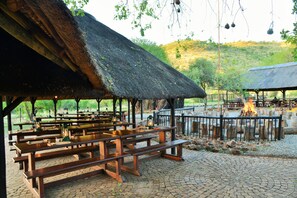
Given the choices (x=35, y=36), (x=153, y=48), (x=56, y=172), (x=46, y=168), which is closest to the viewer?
(x=35, y=36)

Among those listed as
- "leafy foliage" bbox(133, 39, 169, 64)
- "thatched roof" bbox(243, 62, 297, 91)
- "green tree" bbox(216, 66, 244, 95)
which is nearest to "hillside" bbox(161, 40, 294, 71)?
"leafy foliage" bbox(133, 39, 169, 64)

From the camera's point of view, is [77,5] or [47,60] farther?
[47,60]

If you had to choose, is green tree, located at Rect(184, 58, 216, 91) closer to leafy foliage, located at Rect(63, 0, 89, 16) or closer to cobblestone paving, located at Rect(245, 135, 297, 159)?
cobblestone paving, located at Rect(245, 135, 297, 159)

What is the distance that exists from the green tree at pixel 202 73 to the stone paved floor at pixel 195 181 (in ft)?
57.5

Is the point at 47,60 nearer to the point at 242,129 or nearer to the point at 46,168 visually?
the point at 46,168

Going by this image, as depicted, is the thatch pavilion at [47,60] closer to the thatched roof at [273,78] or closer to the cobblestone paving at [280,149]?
the cobblestone paving at [280,149]

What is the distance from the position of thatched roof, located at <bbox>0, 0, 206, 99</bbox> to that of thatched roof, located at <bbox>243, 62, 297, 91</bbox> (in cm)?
1806

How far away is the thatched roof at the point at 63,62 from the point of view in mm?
1660

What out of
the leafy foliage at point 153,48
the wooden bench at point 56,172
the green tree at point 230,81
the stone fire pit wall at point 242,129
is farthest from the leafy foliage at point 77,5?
the leafy foliage at point 153,48

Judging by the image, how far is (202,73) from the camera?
80.5 ft

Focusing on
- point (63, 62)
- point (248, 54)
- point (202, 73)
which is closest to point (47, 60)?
point (63, 62)

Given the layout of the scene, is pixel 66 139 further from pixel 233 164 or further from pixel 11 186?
pixel 233 164

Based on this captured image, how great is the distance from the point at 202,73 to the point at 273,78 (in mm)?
7447

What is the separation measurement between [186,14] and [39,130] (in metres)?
5.28
